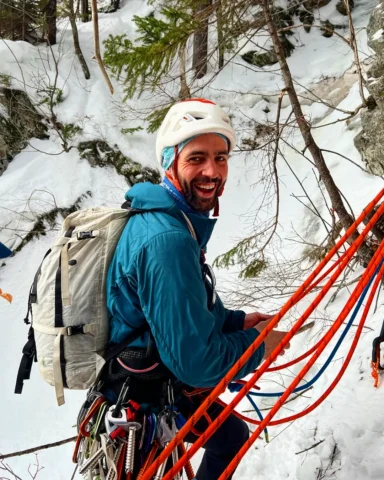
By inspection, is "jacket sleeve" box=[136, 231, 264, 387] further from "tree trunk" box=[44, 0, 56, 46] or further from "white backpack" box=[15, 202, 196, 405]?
"tree trunk" box=[44, 0, 56, 46]

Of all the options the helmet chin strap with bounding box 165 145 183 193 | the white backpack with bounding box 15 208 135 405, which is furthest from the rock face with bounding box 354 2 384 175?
the white backpack with bounding box 15 208 135 405

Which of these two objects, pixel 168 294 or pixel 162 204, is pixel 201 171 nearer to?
pixel 162 204

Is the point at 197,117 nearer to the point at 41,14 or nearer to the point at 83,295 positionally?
the point at 83,295

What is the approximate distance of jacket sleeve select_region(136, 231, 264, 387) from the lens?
4.32ft

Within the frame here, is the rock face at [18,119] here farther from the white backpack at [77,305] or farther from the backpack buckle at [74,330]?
the backpack buckle at [74,330]

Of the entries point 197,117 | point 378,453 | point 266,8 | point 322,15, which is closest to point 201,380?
point 197,117

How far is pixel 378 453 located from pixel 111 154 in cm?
824

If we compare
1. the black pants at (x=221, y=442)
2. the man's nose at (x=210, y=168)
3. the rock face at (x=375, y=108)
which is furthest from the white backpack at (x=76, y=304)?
the rock face at (x=375, y=108)

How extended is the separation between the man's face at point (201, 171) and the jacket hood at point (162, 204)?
0.22ft

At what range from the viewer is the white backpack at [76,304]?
1.54m

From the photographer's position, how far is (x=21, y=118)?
953cm

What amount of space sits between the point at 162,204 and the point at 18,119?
370 inches

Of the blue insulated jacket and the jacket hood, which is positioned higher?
the jacket hood

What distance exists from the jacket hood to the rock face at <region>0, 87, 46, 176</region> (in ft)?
29.1
